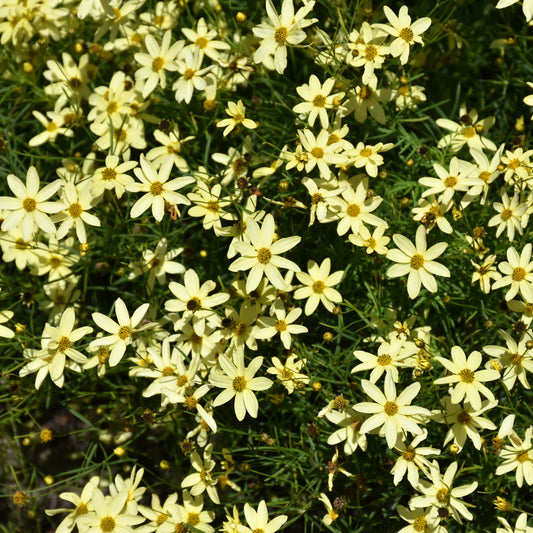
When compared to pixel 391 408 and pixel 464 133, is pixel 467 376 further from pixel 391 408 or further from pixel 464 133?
pixel 464 133

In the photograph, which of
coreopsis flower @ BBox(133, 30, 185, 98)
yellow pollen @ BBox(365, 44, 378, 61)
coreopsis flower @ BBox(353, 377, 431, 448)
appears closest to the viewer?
coreopsis flower @ BBox(353, 377, 431, 448)

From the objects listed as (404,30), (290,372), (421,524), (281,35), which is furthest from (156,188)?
(421,524)

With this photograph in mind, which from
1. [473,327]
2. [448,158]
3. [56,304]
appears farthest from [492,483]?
[56,304]

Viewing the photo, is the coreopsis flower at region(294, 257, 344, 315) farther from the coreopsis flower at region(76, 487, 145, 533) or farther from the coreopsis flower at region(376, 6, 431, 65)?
the coreopsis flower at region(76, 487, 145, 533)

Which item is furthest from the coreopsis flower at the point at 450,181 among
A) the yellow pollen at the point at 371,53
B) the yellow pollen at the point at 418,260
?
the yellow pollen at the point at 371,53

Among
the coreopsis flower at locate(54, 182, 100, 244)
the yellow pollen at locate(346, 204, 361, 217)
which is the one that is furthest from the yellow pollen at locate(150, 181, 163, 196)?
the yellow pollen at locate(346, 204, 361, 217)

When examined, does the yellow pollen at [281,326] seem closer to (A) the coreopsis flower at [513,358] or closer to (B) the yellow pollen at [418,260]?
(B) the yellow pollen at [418,260]
